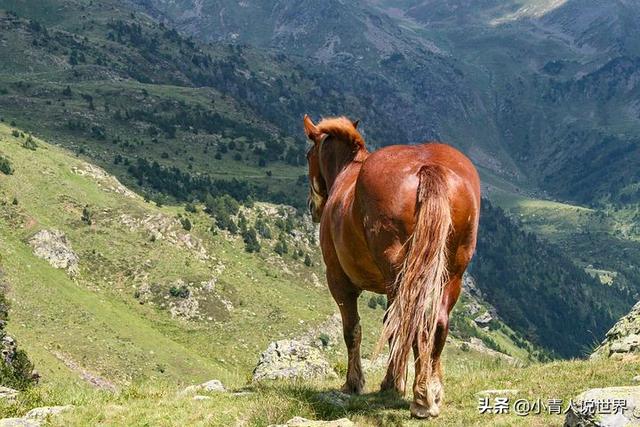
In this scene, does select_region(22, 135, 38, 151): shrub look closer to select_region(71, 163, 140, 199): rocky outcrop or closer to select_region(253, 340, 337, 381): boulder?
select_region(71, 163, 140, 199): rocky outcrop

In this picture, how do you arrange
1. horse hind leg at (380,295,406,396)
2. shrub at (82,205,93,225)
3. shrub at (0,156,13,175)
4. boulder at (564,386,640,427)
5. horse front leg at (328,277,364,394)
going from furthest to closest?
shrub at (82,205,93,225) → shrub at (0,156,13,175) → horse front leg at (328,277,364,394) → horse hind leg at (380,295,406,396) → boulder at (564,386,640,427)

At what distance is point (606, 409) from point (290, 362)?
17282 mm

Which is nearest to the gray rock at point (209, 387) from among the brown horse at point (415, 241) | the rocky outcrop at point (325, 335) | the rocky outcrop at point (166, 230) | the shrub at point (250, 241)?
the brown horse at point (415, 241)

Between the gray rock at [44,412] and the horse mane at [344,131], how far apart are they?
27.1 feet

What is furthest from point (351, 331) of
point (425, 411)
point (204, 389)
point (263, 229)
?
point (263, 229)

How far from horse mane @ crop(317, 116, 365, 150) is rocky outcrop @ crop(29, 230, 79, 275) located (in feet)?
265

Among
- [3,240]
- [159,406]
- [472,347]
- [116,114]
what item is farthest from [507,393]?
[116,114]

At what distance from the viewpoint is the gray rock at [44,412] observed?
10.3 metres

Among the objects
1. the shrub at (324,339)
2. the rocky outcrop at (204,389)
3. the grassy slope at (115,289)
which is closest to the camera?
the rocky outcrop at (204,389)

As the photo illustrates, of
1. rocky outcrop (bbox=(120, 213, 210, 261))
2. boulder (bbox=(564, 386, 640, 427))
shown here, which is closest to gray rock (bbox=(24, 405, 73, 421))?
boulder (bbox=(564, 386, 640, 427))

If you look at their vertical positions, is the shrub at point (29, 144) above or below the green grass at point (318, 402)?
below

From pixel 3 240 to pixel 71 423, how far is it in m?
81.8

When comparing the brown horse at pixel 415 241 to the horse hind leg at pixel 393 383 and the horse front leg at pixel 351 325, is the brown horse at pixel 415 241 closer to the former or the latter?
the horse front leg at pixel 351 325

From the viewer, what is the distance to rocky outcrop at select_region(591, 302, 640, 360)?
45.7 feet
